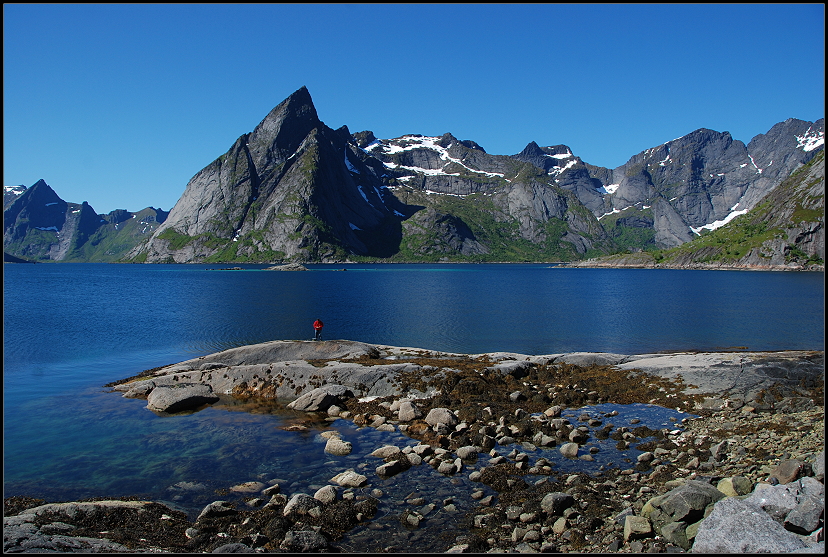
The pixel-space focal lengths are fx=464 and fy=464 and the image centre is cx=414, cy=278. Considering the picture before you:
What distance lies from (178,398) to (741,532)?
31929 millimetres

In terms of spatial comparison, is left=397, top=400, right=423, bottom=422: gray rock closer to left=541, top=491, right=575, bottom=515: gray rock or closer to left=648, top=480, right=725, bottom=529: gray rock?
left=541, top=491, right=575, bottom=515: gray rock

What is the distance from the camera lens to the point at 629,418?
26.9 m

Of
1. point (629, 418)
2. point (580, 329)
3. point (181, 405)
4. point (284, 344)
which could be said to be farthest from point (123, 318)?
point (629, 418)

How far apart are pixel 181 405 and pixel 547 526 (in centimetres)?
2614

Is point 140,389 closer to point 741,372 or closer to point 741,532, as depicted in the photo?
point 741,532

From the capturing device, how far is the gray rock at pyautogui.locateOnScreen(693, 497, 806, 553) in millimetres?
12695

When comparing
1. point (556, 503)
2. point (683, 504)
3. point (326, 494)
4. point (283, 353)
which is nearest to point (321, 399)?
point (283, 353)

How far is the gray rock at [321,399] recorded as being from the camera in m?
31.4

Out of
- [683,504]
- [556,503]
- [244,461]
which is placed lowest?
[244,461]

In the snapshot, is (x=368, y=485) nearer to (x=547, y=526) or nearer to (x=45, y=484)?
(x=547, y=526)

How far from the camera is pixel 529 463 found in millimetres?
21438

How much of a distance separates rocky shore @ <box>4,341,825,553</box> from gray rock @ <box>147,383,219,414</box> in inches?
4.0

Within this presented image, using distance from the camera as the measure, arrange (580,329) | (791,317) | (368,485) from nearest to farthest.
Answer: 1. (368,485)
2. (580,329)
3. (791,317)

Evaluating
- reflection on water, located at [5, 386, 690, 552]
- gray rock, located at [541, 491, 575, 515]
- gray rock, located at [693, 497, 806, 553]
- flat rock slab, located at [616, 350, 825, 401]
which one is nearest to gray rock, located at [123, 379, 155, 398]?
reflection on water, located at [5, 386, 690, 552]
